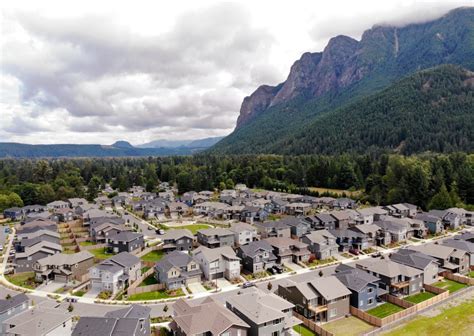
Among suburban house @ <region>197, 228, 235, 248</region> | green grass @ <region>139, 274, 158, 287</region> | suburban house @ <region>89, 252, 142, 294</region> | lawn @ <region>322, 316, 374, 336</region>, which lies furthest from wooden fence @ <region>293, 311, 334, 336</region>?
suburban house @ <region>197, 228, 235, 248</region>

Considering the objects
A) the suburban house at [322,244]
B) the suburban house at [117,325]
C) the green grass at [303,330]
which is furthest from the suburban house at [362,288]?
the suburban house at [117,325]

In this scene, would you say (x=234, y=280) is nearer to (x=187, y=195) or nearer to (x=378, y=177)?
(x=187, y=195)

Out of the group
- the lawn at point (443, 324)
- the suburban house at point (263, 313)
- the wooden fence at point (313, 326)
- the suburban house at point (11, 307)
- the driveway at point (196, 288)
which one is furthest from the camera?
the driveway at point (196, 288)

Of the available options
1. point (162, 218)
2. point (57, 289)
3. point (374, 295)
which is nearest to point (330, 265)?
point (374, 295)

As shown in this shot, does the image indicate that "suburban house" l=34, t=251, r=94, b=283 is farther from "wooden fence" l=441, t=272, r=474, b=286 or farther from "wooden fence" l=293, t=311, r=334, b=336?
"wooden fence" l=441, t=272, r=474, b=286

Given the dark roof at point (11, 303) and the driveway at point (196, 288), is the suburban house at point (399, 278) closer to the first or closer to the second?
the driveway at point (196, 288)
